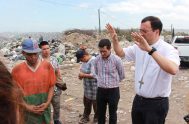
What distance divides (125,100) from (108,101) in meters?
3.80

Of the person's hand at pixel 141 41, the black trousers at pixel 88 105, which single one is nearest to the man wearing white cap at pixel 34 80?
the person's hand at pixel 141 41

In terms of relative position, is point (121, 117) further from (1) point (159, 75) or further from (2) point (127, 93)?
Answer: (1) point (159, 75)

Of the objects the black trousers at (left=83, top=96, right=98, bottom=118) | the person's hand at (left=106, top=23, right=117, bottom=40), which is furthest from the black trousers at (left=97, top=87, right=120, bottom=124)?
the person's hand at (left=106, top=23, right=117, bottom=40)

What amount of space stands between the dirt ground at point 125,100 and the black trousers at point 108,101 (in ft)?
3.77

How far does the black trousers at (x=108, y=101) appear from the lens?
6430mm

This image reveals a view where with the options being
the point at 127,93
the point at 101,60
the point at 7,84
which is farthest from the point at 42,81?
the point at 127,93

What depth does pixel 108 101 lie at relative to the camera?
6.50 metres

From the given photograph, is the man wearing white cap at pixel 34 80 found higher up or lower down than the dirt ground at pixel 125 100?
higher up

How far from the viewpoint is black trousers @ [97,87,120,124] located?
643 cm

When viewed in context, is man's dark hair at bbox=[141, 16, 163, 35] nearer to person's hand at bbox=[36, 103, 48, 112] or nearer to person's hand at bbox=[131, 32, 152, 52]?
person's hand at bbox=[131, 32, 152, 52]

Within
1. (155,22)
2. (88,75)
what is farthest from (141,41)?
(88,75)

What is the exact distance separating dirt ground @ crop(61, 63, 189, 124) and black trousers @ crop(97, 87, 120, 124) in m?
1.15

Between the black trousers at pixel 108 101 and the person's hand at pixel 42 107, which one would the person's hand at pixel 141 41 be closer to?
the person's hand at pixel 42 107

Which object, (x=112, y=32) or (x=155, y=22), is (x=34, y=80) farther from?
(x=155, y=22)
